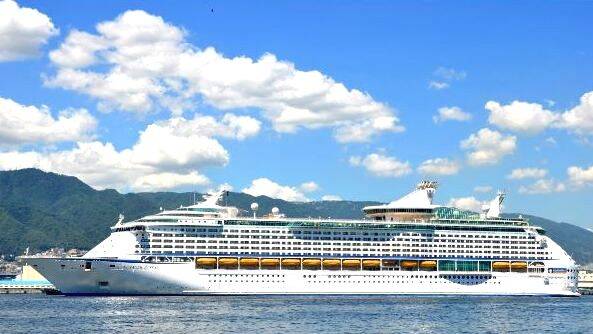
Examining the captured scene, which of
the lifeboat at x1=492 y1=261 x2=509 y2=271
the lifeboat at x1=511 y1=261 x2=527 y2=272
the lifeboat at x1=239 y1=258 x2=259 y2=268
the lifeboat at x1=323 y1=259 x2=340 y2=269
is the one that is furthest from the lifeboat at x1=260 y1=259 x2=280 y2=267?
the lifeboat at x1=511 y1=261 x2=527 y2=272

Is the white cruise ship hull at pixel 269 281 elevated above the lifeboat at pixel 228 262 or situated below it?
below

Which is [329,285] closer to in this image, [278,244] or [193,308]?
[278,244]

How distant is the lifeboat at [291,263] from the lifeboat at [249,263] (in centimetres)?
377

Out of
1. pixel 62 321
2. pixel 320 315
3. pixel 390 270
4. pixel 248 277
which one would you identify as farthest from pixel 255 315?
pixel 390 270

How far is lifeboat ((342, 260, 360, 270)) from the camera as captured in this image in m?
121

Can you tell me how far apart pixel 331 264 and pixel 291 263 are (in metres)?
5.47

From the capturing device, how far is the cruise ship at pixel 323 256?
11081 centimetres

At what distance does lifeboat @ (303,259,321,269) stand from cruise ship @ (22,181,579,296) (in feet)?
0.43

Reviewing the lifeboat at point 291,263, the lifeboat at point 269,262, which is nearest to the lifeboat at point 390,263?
the lifeboat at point 291,263

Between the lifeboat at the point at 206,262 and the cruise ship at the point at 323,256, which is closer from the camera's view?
the cruise ship at the point at 323,256

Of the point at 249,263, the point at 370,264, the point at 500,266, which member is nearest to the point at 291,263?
the point at 249,263

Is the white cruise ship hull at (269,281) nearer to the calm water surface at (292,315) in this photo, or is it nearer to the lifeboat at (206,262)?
the lifeboat at (206,262)

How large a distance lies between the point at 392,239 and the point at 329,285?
12188 mm

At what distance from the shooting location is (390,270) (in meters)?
122
